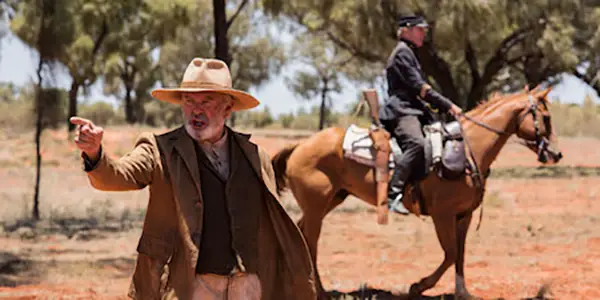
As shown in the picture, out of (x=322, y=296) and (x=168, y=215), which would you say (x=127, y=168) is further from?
(x=322, y=296)

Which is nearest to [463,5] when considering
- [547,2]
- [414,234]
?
[547,2]

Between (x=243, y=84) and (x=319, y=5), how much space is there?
36.6 m

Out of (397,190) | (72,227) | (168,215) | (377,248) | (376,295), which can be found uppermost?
(168,215)

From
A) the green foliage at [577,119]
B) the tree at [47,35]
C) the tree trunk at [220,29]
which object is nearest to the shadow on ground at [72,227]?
the tree at [47,35]

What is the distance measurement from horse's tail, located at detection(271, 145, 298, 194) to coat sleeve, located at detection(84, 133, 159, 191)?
481cm

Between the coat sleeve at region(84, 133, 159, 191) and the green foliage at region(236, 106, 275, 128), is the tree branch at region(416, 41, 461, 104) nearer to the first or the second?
the coat sleeve at region(84, 133, 159, 191)

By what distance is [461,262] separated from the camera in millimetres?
8352

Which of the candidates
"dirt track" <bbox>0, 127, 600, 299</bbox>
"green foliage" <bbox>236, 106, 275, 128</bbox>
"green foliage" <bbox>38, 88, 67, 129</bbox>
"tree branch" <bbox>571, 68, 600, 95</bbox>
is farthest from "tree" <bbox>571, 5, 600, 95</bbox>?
"green foliage" <bbox>236, 106, 275, 128</bbox>

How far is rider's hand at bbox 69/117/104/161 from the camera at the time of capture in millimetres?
3412

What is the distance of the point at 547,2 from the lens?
23172mm

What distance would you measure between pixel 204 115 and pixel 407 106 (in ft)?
15.0

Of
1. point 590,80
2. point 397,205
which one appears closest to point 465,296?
point 397,205

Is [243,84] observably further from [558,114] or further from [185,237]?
[185,237]

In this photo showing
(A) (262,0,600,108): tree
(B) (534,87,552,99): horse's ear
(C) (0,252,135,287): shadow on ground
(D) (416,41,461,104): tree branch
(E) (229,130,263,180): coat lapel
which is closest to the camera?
(E) (229,130,263,180): coat lapel
